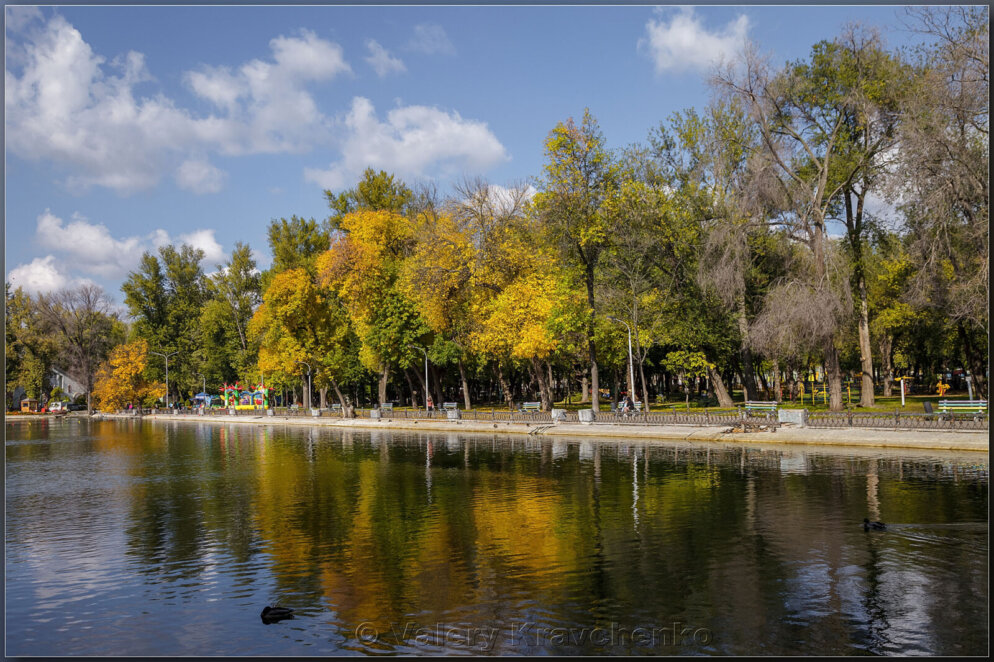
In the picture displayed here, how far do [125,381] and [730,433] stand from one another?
283ft

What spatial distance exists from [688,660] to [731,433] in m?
28.6

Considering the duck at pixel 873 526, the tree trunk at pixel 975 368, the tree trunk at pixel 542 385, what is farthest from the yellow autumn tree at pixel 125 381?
the duck at pixel 873 526

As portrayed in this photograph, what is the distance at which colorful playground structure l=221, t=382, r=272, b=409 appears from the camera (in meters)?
88.5

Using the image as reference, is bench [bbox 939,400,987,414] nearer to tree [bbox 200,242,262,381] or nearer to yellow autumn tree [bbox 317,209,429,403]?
yellow autumn tree [bbox 317,209,429,403]

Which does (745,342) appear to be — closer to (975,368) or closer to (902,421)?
(902,421)

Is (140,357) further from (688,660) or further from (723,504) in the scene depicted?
(688,660)

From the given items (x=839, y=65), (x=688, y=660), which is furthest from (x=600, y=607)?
(x=839, y=65)

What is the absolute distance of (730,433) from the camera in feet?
124

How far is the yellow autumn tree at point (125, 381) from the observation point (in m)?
100

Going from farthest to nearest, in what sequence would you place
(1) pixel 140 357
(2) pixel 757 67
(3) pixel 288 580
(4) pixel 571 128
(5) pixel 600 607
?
(1) pixel 140 357
(4) pixel 571 128
(2) pixel 757 67
(3) pixel 288 580
(5) pixel 600 607

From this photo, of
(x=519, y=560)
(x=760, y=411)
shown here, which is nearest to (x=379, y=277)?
(x=760, y=411)

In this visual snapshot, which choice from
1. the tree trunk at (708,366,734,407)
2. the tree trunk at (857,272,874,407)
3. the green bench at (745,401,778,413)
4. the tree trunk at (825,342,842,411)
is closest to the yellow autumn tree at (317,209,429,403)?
the tree trunk at (708,366,734,407)

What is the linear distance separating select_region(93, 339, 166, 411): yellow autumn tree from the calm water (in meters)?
75.2

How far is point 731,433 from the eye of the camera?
37719 millimetres
